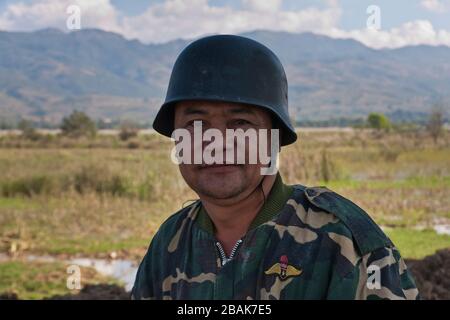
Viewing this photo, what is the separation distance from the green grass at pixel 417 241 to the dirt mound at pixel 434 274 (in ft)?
8.75

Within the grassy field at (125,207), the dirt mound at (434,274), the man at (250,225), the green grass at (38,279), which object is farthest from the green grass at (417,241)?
the man at (250,225)

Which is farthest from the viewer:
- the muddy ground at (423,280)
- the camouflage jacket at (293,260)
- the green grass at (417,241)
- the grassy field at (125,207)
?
the grassy field at (125,207)

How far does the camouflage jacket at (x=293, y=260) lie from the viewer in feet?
5.68

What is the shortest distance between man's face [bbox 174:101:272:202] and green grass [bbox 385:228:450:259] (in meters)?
7.90

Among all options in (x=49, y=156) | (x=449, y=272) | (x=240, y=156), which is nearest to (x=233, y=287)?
(x=240, y=156)

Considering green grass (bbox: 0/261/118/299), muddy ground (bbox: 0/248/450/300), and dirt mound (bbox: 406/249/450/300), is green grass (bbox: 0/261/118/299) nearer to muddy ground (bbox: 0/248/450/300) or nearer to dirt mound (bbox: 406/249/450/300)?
muddy ground (bbox: 0/248/450/300)

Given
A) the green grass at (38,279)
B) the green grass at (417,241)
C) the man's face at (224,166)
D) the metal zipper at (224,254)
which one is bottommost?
the green grass at (38,279)

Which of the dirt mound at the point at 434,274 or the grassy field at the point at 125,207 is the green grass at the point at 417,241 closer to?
the grassy field at the point at 125,207

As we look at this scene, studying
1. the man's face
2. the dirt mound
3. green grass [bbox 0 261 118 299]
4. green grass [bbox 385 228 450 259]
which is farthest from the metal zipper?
green grass [bbox 385 228 450 259]

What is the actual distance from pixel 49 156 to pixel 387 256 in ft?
99.5

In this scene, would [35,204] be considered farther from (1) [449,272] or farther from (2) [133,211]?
(1) [449,272]

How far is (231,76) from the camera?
196 cm

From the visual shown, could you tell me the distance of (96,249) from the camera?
10.4 meters

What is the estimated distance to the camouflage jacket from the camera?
1.73 meters
